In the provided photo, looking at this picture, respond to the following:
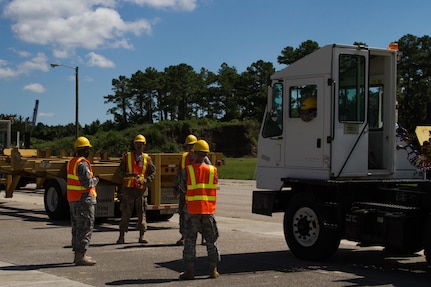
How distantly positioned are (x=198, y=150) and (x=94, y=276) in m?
2.22

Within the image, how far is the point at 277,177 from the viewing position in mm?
10070

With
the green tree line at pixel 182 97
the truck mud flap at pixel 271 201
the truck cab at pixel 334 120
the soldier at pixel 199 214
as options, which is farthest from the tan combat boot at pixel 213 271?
the green tree line at pixel 182 97

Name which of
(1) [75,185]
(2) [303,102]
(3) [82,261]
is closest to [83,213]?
(1) [75,185]

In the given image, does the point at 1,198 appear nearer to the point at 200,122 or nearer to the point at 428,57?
the point at 428,57

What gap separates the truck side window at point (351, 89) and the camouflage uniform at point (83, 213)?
3.94 m

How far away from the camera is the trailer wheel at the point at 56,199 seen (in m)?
15.2

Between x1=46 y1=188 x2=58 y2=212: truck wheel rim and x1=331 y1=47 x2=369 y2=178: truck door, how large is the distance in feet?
27.9

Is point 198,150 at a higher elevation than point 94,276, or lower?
higher

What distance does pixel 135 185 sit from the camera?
1158 centimetres

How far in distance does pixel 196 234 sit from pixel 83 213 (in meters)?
2.13

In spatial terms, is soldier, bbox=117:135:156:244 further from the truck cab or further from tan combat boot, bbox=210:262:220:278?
tan combat boot, bbox=210:262:220:278

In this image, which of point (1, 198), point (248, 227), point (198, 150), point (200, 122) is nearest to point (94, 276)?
point (198, 150)

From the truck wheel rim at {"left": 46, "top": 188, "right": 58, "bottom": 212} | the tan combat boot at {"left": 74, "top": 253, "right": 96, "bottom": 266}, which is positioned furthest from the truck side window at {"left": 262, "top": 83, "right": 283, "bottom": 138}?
the truck wheel rim at {"left": 46, "top": 188, "right": 58, "bottom": 212}

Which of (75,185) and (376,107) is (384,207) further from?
(75,185)
